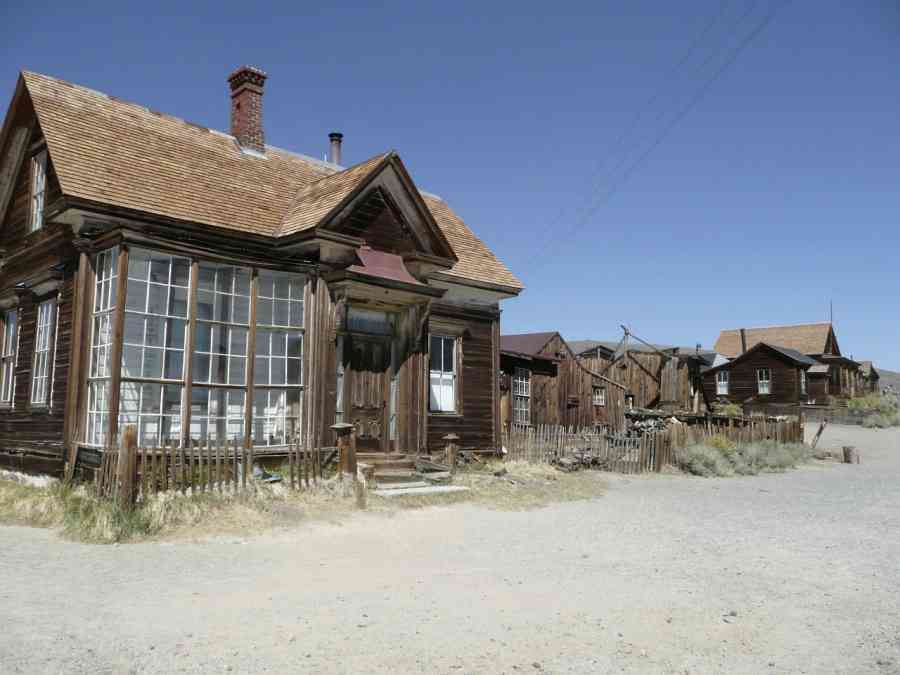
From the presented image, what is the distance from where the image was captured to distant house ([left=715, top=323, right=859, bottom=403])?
49812mm

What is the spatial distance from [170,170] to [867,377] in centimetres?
6469

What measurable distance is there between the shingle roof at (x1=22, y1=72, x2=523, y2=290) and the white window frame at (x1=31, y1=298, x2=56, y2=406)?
9.05 ft

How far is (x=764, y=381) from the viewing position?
48.4 m

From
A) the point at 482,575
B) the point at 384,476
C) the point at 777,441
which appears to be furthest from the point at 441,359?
the point at 777,441

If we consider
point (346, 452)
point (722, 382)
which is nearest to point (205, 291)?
point (346, 452)

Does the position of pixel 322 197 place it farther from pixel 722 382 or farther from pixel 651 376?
pixel 722 382

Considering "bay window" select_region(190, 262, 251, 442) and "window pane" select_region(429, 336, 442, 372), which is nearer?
"bay window" select_region(190, 262, 251, 442)

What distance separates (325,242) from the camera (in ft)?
42.5

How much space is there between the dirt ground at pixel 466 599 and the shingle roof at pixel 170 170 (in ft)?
17.8

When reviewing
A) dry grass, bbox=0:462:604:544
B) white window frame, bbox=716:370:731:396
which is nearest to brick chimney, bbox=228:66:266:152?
dry grass, bbox=0:462:604:544

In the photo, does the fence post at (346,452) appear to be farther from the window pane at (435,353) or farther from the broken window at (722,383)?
the broken window at (722,383)

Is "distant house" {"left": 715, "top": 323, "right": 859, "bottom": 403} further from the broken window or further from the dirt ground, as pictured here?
the dirt ground

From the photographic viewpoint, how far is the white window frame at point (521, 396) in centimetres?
2497

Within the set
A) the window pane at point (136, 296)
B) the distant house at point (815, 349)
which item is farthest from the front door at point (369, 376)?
the distant house at point (815, 349)
